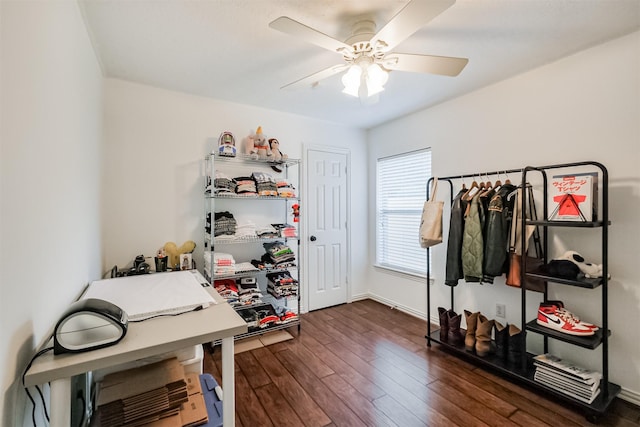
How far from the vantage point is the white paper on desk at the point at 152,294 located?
1.32 meters

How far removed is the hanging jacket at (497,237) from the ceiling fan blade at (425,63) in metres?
1.11

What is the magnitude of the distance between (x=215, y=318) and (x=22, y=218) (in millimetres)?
748

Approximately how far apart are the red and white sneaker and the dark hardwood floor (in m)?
0.49

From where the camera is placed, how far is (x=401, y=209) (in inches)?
141

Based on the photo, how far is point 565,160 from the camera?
2.18 meters

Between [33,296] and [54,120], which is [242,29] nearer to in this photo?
[54,120]

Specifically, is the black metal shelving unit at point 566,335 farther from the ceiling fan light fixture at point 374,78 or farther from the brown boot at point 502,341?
the ceiling fan light fixture at point 374,78

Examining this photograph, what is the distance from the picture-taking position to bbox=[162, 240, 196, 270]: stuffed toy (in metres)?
2.68

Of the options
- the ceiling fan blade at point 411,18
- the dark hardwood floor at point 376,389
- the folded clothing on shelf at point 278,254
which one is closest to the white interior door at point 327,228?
the folded clothing on shelf at point 278,254

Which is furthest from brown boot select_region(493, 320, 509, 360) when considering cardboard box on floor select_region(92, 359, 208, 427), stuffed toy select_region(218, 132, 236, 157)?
stuffed toy select_region(218, 132, 236, 157)

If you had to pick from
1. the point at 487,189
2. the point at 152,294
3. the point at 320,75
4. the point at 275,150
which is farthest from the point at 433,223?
the point at 152,294

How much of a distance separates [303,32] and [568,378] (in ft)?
8.61

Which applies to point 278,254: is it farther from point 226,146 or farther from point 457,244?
point 457,244

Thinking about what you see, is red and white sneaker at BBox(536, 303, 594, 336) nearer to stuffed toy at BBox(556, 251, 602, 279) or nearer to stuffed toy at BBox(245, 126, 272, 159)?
stuffed toy at BBox(556, 251, 602, 279)
